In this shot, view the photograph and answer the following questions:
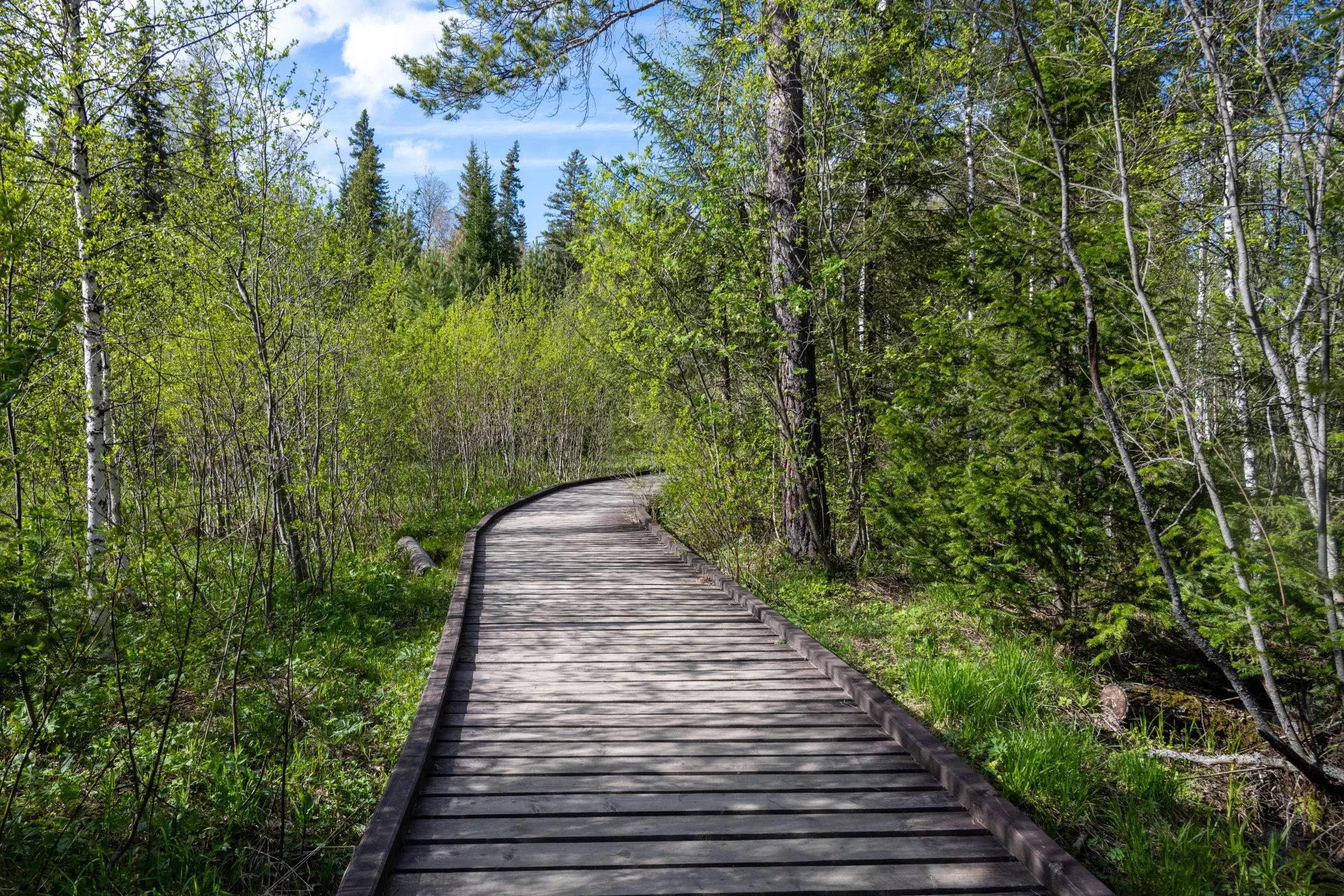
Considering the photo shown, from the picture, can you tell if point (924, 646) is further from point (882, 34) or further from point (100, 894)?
point (882, 34)

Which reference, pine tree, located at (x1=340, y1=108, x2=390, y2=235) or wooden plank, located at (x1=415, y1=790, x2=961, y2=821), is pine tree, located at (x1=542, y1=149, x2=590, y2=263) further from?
wooden plank, located at (x1=415, y1=790, x2=961, y2=821)

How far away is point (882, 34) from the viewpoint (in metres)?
7.41

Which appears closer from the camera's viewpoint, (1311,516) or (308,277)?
(1311,516)

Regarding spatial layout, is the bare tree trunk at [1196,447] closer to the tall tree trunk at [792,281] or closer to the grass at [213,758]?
the grass at [213,758]

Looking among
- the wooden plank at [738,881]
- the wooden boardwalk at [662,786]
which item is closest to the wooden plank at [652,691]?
the wooden boardwalk at [662,786]

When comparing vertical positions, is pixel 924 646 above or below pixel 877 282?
below

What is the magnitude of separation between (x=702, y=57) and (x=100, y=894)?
9228mm

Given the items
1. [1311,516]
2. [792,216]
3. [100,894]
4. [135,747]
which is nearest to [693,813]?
[100,894]

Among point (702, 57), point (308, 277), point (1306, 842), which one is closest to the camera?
point (1306, 842)

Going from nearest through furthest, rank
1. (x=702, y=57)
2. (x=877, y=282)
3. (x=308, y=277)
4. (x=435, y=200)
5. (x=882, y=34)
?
(x=882, y=34) → (x=308, y=277) → (x=702, y=57) → (x=877, y=282) → (x=435, y=200)

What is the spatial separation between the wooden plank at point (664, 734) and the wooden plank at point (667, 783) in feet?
1.23

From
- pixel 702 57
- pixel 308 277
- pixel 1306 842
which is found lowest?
pixel 1306 842

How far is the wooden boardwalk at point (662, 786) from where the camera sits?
2828 millimetres

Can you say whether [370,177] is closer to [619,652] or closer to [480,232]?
[480,232]
